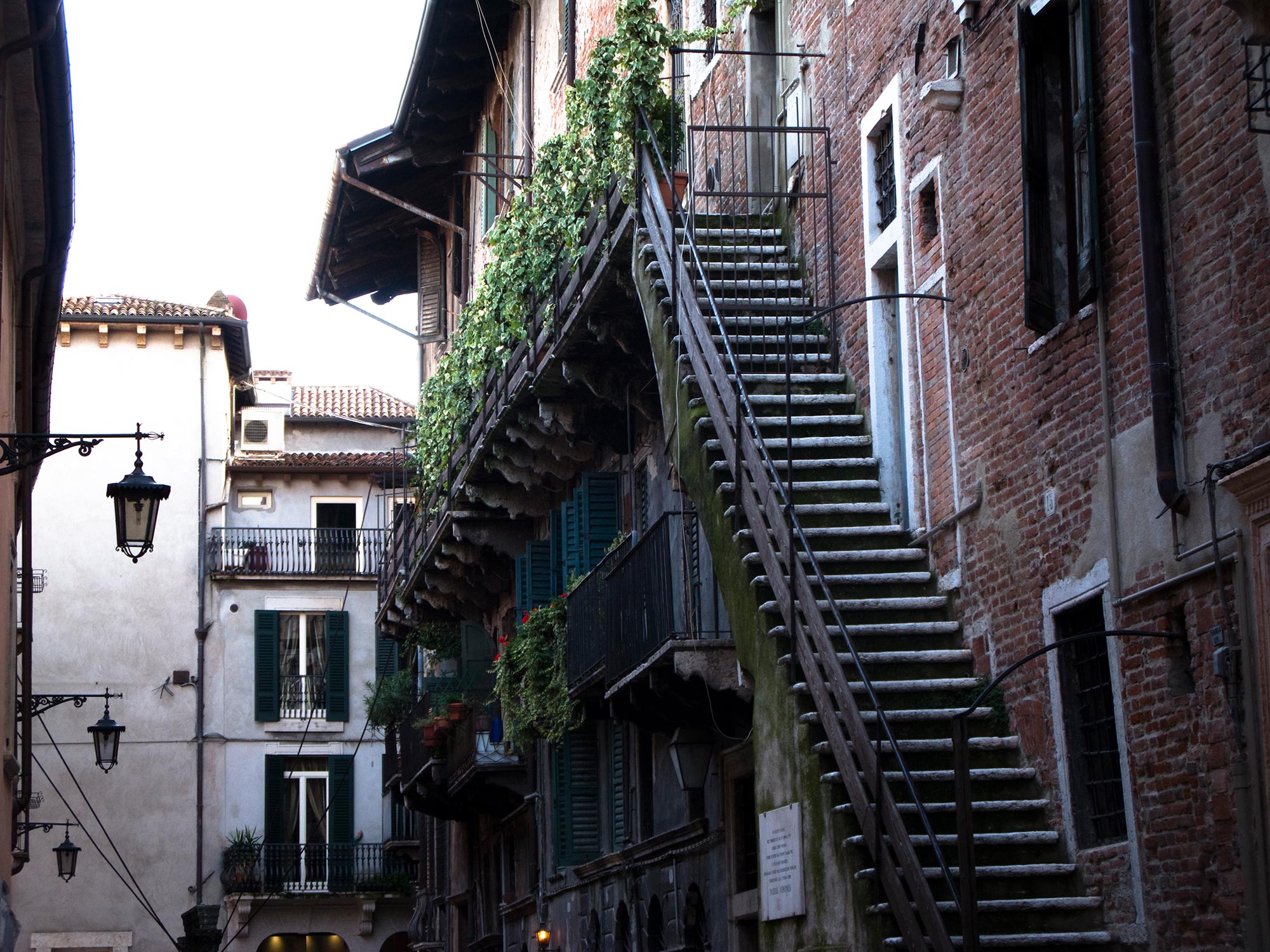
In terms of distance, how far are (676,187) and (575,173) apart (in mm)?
2258

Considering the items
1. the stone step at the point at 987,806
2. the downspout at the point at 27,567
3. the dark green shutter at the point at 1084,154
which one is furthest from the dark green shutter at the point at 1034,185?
the downspout at the point at 27,567

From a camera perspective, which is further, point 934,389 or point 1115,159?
point 934,389

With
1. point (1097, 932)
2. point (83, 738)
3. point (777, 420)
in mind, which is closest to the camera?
point (1097, 932)

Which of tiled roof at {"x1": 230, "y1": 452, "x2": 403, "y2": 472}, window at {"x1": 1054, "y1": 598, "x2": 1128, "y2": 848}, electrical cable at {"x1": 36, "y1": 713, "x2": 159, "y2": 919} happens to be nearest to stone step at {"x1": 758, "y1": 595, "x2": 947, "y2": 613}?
window at {"x1": 1054, "y1": 598, "x2": 1128, "y2": 848}

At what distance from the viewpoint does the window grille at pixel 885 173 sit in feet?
41.9

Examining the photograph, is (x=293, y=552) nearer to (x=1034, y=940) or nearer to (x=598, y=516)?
(x=598, y=516)

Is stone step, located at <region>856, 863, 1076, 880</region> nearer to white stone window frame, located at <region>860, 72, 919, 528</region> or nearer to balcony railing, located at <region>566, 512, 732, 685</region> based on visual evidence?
white stone window frame, located at <region>860, 72, 919, 528</region>

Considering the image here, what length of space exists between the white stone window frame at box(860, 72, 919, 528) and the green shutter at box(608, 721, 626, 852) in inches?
231

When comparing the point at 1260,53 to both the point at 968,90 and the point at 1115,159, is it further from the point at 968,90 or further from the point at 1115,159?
the point at 968,90

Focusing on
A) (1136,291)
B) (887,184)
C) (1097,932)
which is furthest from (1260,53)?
(887,184)

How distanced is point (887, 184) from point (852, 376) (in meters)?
1.34

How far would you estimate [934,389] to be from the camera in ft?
38.4

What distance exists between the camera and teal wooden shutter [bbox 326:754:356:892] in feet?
116

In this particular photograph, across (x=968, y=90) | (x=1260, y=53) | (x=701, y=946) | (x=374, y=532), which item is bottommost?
(x=701, y=946)
